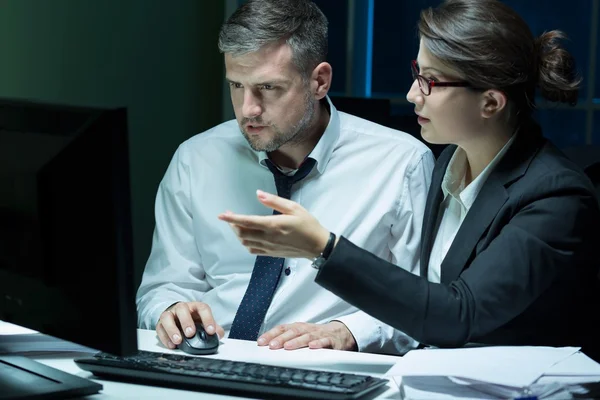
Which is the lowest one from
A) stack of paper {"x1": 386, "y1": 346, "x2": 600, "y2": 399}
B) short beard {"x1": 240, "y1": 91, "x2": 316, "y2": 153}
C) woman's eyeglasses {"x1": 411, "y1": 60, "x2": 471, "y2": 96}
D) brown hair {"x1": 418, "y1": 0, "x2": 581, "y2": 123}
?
stack of paper {"x1": 386, "y1": 346, "x2": 600, "y2": 399}

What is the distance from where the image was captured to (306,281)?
2.05 meters

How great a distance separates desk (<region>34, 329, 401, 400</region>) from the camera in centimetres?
134

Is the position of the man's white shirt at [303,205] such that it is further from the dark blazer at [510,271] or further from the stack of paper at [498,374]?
the stack of paper at [498,374]

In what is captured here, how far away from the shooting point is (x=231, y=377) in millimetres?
1354

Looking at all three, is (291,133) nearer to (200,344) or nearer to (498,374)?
(200,344)

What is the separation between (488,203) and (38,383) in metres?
0.88

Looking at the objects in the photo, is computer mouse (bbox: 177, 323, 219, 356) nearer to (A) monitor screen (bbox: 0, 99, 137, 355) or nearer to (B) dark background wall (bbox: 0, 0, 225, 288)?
(A) monitor screen (bbox: 0, 99, 137, 355)

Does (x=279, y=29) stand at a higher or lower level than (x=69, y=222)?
higher

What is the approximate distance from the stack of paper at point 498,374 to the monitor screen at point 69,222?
1.44 ft

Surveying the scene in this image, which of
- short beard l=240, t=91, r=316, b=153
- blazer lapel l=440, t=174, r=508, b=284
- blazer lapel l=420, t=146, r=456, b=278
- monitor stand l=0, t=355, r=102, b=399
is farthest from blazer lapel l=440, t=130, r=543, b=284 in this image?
monitor stand l=0, t=355, r=102, b=399

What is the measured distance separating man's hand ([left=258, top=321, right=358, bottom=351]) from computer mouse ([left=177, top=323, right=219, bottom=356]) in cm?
11

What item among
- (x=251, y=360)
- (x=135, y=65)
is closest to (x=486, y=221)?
(x=251, y=360)

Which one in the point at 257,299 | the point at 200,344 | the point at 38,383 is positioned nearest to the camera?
the point at 38,383

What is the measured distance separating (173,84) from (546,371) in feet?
8.75
